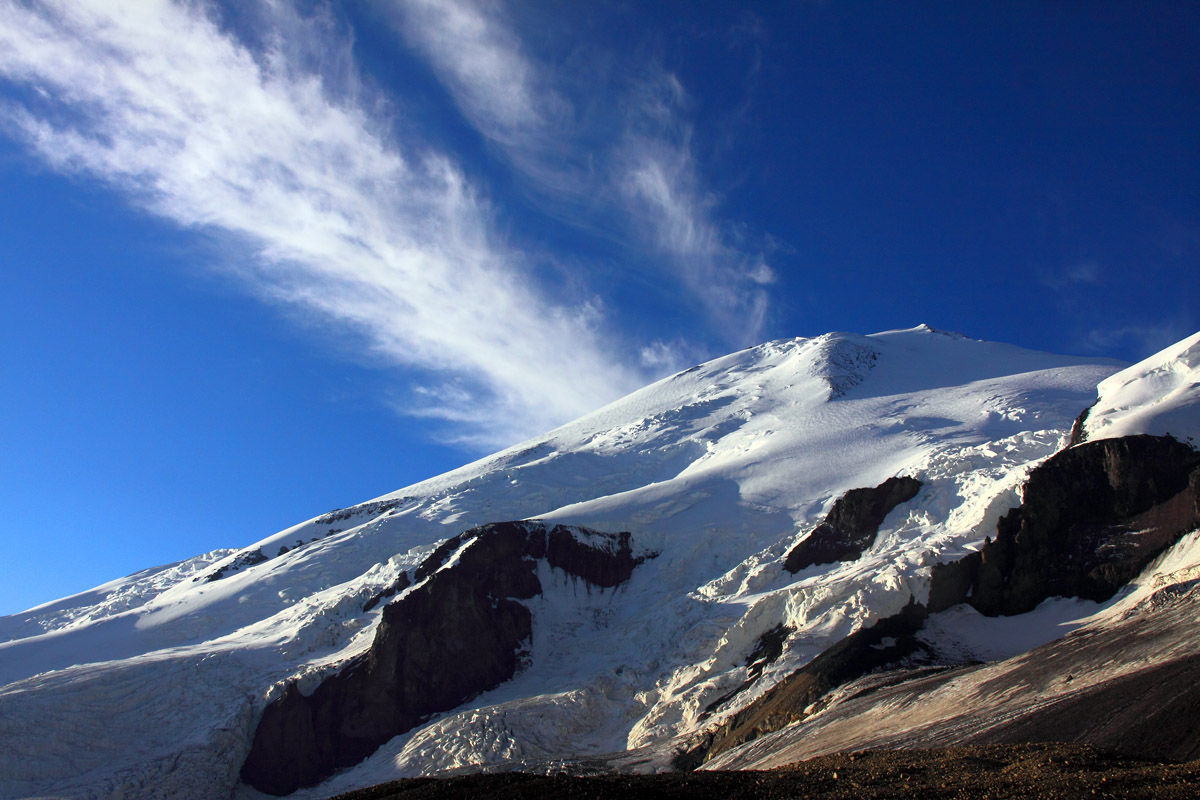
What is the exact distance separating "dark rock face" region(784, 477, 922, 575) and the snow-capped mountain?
0.23m

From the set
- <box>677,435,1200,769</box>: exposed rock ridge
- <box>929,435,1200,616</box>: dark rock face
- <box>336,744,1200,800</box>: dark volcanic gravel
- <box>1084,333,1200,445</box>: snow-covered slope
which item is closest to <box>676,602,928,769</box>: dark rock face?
<box>677,435,1200,769</box>: exposed rock ridge

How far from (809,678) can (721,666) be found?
942 centimetres

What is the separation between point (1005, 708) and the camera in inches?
1441

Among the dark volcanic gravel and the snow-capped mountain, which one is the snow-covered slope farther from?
the dark volcanic gravel

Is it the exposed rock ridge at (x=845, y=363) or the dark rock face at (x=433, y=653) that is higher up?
the exposed rock ridge at (x=845, y=363)

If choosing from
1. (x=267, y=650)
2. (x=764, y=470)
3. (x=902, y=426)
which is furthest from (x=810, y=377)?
(x=267, y=650)

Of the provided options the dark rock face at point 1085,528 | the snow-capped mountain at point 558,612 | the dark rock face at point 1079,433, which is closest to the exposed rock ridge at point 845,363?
the snow-capped mountain at point 558,612

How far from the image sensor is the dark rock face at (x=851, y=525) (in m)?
65.4

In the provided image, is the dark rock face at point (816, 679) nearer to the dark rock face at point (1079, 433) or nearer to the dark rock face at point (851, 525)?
the dark rock face at point (851, 525)

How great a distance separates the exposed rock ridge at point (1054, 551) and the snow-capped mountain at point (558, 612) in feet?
2.42

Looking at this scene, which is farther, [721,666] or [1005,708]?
[721,666]

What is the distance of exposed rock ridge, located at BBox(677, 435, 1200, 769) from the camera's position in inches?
1885

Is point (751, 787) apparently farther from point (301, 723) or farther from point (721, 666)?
point (301, 723)

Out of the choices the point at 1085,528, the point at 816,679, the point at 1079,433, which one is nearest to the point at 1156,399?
the point at 1079,433
